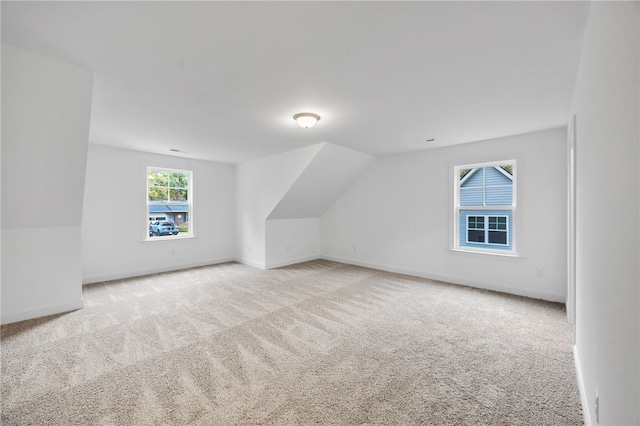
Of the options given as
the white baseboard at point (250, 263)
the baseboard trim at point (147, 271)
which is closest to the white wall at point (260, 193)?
the white baseboard at point (250, 263)

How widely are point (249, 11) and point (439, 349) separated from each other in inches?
116

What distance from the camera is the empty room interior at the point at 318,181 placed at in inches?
59.1

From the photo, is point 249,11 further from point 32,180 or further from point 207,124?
point 32,180

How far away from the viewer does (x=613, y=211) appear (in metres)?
1.06

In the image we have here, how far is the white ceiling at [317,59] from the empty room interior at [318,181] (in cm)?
2

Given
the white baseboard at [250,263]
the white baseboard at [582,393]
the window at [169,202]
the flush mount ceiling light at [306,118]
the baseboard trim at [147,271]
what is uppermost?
the flush mount ceiling light at [306,118]

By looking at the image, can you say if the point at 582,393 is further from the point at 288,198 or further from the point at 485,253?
the point at 288,198

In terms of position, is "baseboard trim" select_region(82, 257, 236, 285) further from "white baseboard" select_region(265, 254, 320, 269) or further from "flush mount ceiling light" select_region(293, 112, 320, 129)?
"flush mount ceiling light" select_region(293, 112, 320, 129)

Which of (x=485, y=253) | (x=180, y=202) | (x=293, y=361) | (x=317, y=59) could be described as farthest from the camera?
(x=180, y=202)

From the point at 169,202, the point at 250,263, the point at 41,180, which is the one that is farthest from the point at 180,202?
the point at 41,180

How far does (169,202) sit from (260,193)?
1.80 metres

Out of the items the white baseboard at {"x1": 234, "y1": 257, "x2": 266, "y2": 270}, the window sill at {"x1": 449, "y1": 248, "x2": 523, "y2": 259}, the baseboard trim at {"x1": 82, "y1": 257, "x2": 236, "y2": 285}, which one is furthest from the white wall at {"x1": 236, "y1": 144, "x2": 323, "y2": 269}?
the window sill at {"x1": 449, "y1": 248, "x2": 523, "y2": 259}

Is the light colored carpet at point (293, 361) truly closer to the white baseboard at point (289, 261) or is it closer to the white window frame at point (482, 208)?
the white window frame at point (482, 208)

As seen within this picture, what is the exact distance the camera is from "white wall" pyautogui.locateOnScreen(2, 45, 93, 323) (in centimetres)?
213
